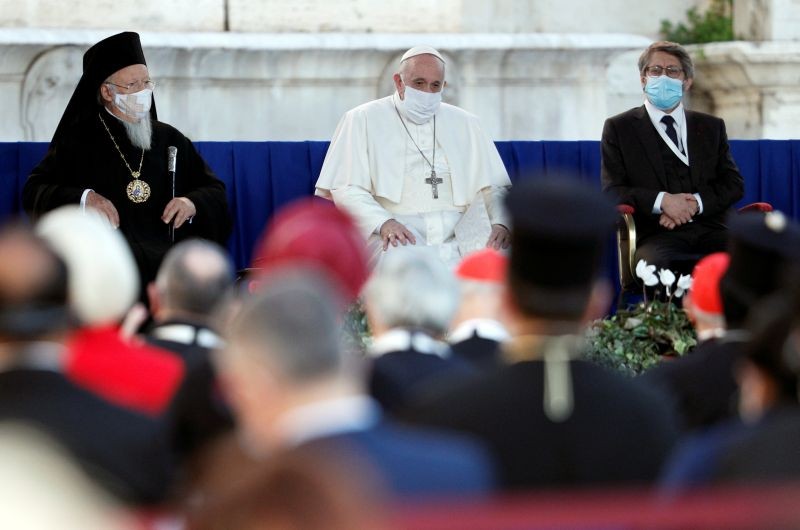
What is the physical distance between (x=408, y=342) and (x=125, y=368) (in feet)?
2.24

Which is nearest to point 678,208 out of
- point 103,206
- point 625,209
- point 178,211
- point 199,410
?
point 625,209

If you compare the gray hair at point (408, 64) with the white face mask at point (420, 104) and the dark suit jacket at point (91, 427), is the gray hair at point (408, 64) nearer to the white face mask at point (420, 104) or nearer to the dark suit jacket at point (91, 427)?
the white face mask at point (420, 104)

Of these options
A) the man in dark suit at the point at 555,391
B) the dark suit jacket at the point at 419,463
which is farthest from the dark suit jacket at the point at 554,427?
the dark suit jacket at the point at 419,463

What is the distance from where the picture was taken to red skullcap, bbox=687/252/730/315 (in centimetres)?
434

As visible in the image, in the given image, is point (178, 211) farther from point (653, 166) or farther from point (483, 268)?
point (483, 268)

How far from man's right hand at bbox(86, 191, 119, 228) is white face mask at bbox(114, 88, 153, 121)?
23.3 inches

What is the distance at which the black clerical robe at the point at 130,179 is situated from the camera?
27.5 ft

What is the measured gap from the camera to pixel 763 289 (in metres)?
4.07

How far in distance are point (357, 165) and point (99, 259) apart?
5248 mm

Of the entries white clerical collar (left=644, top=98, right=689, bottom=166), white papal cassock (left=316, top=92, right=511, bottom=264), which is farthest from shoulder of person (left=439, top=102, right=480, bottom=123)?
white clerical collar (left=644, top=98, right=689, bottom=166)

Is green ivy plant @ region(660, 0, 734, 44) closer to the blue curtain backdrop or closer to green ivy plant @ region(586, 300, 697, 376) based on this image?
the blue curtain backdrop

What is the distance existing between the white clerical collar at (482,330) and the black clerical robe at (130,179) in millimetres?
4049

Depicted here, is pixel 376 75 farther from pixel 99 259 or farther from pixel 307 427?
pixel 307 427

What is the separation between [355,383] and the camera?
2.55 m
